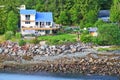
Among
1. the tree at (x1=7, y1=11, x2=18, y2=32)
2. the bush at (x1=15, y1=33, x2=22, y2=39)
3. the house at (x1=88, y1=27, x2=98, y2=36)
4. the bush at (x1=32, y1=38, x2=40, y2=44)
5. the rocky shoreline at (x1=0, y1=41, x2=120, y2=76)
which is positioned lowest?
the rocky shoreline at (x1=0, y1=41, x2=120, y2=76)

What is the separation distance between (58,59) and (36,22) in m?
9.84

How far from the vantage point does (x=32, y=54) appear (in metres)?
41.2

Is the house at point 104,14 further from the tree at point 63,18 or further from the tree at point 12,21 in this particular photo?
the tree at point 12,21

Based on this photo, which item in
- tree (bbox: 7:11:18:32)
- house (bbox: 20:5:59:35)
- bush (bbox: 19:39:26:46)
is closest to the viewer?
bush (bbox: 19:39:26:46)

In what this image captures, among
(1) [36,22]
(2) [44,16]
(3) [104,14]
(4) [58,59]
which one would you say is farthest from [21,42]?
(3) [104,14]

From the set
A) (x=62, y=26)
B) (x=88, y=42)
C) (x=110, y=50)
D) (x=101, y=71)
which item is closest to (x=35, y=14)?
(x=62, y=26)

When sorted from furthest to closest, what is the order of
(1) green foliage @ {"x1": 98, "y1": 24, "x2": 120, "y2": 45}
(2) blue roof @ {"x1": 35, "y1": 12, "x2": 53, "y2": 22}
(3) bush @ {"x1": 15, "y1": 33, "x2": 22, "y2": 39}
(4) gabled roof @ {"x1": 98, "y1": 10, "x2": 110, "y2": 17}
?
(4) gabled roof @ {"x1": 98, "y1": 10, "x2": 110, "y2": 17} < (2) blue roof @ {"x1": 35, "y1": 12, "x2": 53, "y2": 22} < (3) bush @ {"x1": 15, "y1": 33, "x2": 22, "y2": 39} < (1) green foliage @ {"x1": 98, "y1": 24, "x2": 120, "y2": 45}

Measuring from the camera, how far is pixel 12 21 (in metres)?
47.8

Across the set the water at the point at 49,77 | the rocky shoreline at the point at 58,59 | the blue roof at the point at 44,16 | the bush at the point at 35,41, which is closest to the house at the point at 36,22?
the blue roof at the point at 44,16

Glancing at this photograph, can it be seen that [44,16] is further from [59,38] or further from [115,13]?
[115,13]

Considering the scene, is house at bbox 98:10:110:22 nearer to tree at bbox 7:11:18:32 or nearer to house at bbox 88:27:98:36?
house at bbox 88:27:98:36

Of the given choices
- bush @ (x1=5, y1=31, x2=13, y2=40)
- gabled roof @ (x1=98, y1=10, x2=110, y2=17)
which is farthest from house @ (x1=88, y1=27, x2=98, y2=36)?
bush @ (x1=5, y1=31, x2=13, y2=40)

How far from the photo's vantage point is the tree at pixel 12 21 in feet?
156

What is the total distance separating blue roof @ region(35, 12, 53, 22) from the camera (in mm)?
48312
